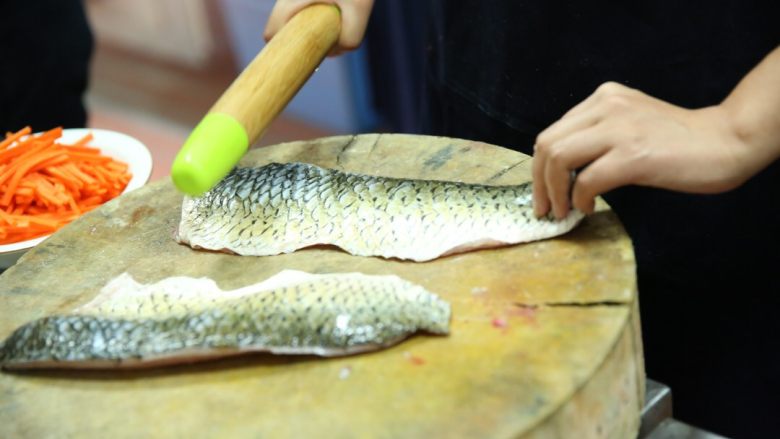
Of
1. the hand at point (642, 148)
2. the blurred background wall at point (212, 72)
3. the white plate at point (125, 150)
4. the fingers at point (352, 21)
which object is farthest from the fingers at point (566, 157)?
the blurred background wall at point (212, 72)

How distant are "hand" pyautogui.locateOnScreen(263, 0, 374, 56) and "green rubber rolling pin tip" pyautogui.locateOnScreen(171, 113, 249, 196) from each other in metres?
0.38

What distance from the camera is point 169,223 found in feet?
4.65

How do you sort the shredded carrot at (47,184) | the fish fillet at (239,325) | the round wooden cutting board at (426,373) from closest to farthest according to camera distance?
the round wooden cutting board at (426,373)
the fish fillet at (239,325)
the shredded carrot at (47,184)

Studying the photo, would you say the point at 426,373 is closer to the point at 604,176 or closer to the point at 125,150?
the point at 604,176

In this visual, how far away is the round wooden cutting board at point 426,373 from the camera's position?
3.12 feet

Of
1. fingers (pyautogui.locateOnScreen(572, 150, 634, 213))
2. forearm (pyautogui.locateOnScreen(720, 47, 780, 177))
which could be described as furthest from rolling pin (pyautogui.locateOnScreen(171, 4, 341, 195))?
forearm (pyautogui.locateOnScreen(720, 47, 780, 177))

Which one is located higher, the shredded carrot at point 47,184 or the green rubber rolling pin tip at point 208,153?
the green rubber rolling pin tip at point 208,153

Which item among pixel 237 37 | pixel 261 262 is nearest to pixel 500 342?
pixel 261 262

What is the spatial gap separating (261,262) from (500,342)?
1.33 ft

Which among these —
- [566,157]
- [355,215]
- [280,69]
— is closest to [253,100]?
[280,69]

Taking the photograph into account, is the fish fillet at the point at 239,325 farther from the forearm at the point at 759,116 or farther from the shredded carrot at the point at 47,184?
the shredded carrot at the point at 47,184

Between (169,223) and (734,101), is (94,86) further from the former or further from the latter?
(734,101)

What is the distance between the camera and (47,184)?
1.71 metres

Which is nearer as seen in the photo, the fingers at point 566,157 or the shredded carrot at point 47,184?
the fingers at point 566,157
